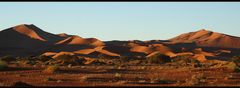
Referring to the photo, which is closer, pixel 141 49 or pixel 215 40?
pixel 141 49

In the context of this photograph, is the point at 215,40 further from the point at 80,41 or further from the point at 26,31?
the point at 26,31

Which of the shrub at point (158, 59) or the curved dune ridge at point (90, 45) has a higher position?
the shrub at point (158, 59)

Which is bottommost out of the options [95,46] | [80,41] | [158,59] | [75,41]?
[80,41]

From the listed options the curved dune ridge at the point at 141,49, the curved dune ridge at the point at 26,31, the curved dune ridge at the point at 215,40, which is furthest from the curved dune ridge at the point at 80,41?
the curved dune ridge at the point at 215,40

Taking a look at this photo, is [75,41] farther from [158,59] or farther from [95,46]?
[158,59]

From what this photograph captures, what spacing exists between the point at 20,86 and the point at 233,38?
10654cm

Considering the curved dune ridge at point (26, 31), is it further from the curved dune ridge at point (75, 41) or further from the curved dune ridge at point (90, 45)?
the curved dune ridge at point (75, 41)

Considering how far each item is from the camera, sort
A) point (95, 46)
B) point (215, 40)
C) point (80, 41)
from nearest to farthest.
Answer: point (95, 46) < point (80, 41) < point (215, 40)

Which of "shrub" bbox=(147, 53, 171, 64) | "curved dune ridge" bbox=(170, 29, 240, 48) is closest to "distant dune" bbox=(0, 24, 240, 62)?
"curved dune ridge" bbox=(170, 29, 240, 48)

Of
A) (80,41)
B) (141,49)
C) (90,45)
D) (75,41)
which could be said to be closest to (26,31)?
(75,41)

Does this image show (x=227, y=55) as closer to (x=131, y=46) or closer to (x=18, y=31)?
(x=131, y=46)

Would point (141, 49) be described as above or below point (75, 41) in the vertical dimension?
above

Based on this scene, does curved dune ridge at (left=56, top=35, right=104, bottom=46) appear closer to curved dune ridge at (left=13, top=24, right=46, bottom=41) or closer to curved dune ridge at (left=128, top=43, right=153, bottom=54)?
curved dune ridge at (left=13, top=24, right=46, bottom=41)

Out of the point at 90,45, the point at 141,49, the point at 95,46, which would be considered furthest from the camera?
the point at 90,45
